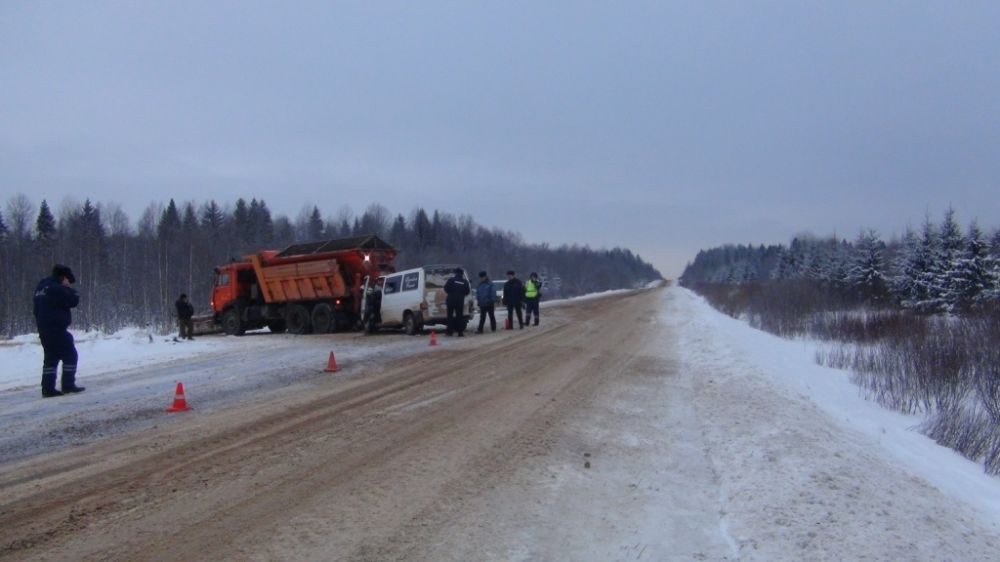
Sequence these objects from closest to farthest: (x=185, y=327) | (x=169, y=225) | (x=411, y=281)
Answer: (x=411, y=281) → (x=185, y=327) → (x=169, y=225)

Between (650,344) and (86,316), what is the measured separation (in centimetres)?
4770

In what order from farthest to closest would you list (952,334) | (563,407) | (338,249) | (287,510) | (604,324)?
(604,324)
(338,249)
(952,334)
(563,407)
(287,510)

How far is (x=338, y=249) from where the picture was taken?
22719 mm

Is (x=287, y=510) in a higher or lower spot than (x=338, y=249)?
lower

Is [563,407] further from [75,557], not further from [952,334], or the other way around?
[952,334]

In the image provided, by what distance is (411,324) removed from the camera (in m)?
20.7

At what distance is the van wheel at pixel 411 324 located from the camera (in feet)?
67.6

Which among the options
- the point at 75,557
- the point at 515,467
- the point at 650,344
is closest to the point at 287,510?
the point at 75,557

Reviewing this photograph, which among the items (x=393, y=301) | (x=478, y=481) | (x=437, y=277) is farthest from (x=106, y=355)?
(x=478, y=481)

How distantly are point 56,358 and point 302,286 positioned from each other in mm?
12798

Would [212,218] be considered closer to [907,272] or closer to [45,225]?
[45,225]

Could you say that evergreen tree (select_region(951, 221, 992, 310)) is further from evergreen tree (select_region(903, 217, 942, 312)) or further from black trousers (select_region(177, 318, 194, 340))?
black trousers (select_region(177, 318, 194, 340))

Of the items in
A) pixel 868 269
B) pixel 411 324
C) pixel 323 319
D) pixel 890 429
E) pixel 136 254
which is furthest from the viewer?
pixel 136 254

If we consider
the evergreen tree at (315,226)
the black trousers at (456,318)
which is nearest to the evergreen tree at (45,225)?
the evergreen tree at (315,226)
